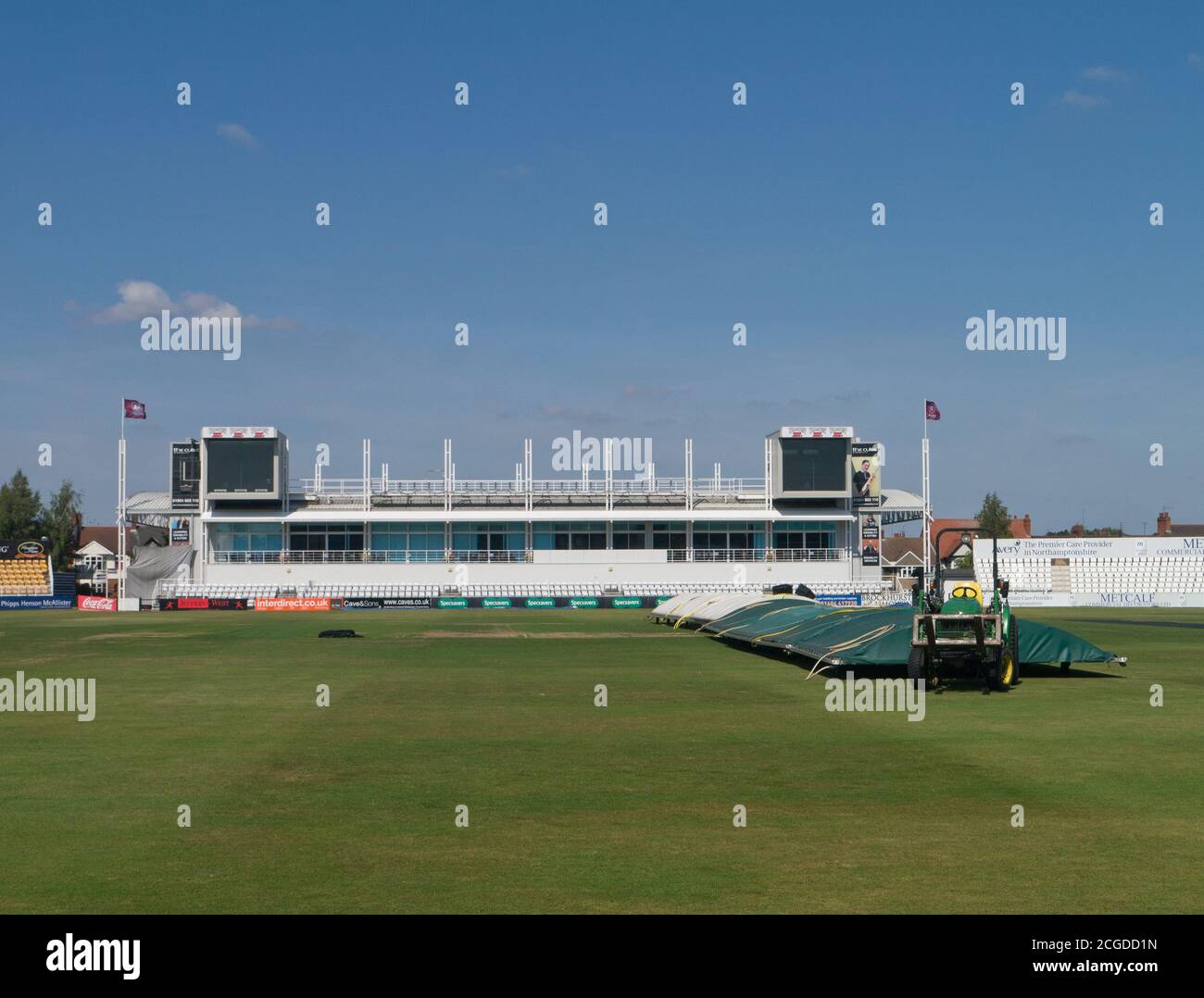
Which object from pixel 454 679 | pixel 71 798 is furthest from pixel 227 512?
pixel 71 798

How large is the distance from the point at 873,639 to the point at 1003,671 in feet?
9.14

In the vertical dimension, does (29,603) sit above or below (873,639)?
below

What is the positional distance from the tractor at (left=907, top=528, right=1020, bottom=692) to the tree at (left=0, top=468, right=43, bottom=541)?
127 meters

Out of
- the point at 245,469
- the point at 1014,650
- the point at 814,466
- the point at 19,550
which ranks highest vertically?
the point at 814,466

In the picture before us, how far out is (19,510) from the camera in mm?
135250

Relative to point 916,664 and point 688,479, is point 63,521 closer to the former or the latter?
point 688,479

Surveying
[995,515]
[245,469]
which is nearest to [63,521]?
[245,469]

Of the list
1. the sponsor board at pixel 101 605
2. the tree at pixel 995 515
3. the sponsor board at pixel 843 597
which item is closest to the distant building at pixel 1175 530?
the tree at pixel 995 515

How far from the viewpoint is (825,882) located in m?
9.05

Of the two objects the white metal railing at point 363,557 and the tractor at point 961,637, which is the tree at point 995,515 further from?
the tractor at point 961,637

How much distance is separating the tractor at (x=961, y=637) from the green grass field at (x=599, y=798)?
632mm
